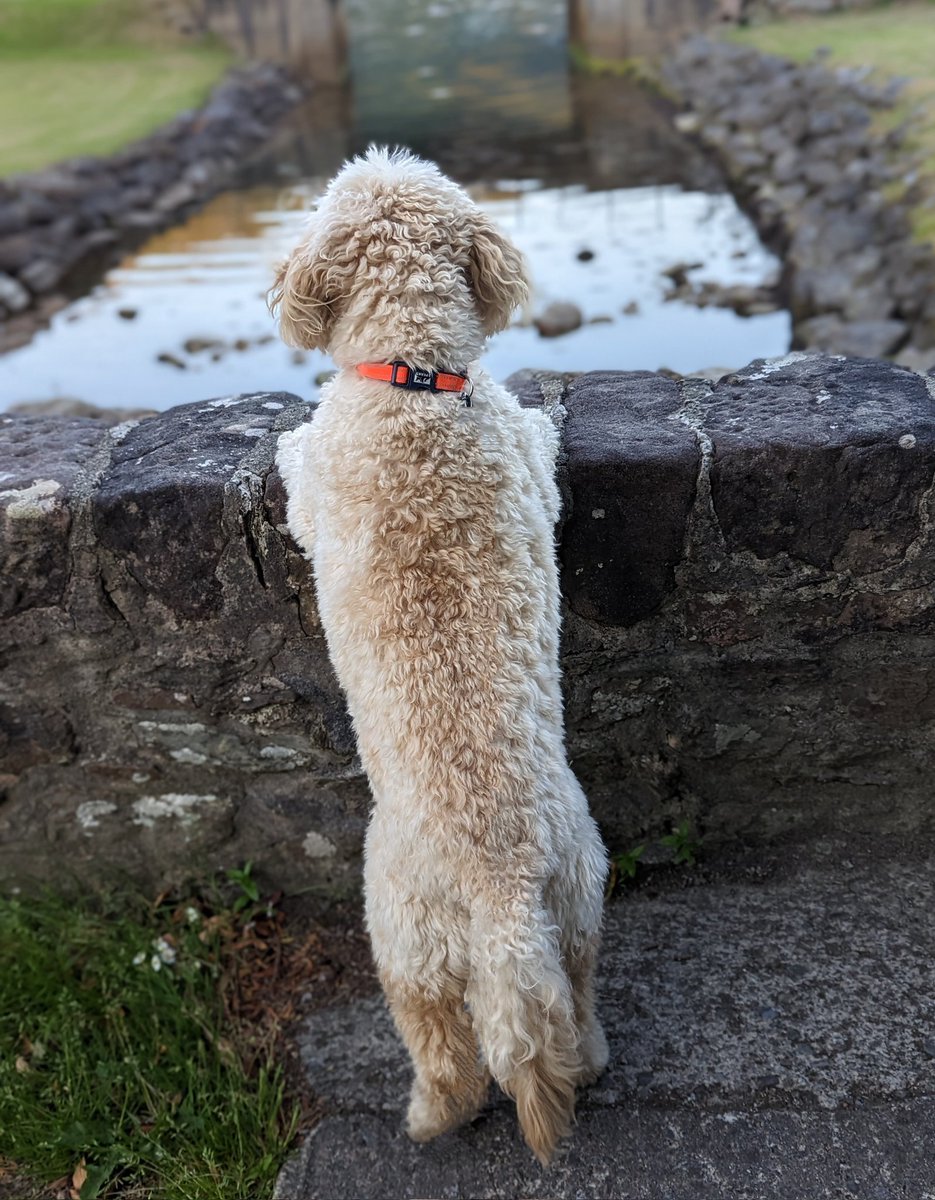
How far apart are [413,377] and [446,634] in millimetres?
515

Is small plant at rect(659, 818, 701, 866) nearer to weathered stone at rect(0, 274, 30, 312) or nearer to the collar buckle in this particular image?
the collar buckle

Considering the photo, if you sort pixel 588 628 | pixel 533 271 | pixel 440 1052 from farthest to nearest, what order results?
1. pixel 533 271
2. pixel 588 628
3. pixel 440 1052

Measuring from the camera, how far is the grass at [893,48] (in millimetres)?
9094

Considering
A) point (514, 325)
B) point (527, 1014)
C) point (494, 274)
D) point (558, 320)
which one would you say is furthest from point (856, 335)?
point (527, 1014)

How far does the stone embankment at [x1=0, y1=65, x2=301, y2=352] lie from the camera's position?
10.0m

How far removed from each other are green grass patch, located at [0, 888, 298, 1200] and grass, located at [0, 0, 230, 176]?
38.0 ft

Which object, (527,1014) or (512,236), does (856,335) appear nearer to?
(512,236)

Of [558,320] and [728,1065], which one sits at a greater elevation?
[558,320]

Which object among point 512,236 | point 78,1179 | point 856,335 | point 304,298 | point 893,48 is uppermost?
point 893,48

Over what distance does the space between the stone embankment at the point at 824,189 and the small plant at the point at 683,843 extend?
486 cm

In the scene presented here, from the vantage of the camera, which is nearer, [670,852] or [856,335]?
[670,852]

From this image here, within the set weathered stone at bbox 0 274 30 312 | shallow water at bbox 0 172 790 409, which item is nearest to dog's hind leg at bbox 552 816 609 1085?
shallow water at bbox 0 172 790 409

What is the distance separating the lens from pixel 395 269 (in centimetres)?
199

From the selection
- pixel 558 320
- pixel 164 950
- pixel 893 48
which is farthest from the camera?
pixel 893 48
